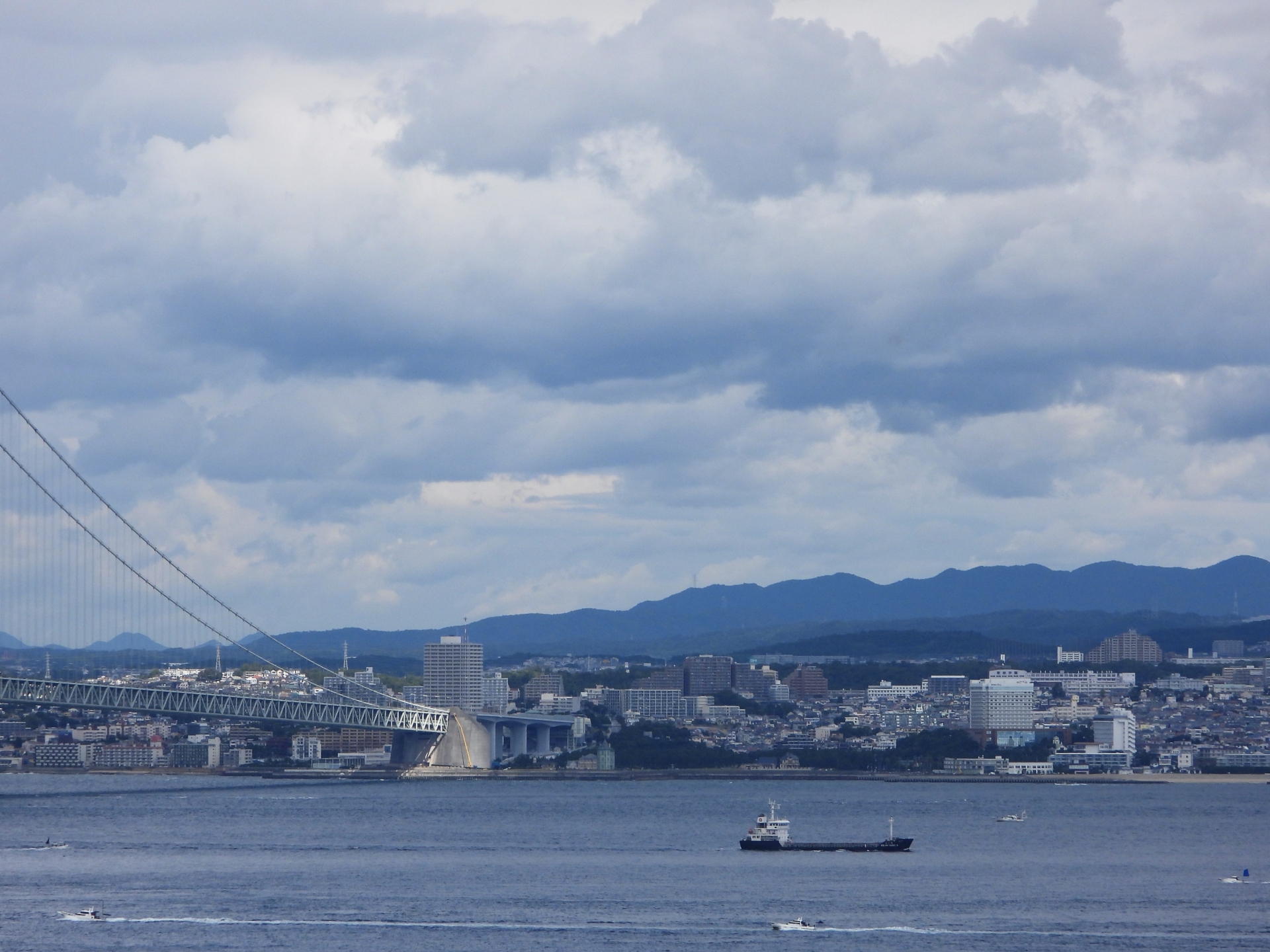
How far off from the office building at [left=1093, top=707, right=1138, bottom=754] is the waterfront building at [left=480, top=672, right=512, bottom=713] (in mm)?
44463

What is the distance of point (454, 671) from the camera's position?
148 meters

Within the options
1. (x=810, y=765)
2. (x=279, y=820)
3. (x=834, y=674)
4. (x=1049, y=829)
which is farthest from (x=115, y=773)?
(x=834, y=674)

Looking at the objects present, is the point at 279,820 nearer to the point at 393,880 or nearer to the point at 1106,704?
the point at 393,880

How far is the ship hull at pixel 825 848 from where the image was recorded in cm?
4619

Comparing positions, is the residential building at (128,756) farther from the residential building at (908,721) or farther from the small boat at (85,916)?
the small boat at (85,916)

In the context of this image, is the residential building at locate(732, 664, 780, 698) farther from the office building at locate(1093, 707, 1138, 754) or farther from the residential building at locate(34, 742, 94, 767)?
the residential building at locate(34, 742, 94, 767)

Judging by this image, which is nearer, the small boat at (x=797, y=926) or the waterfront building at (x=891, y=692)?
the small boat at (x=797, y=926)

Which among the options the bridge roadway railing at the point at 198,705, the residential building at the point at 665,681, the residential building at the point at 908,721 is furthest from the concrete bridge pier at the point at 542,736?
the residential building at the point at 665,681

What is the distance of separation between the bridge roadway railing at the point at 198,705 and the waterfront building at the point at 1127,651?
10300cm

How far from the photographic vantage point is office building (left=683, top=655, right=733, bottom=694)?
537ft

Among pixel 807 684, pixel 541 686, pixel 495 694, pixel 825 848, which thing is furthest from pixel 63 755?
pixel 807 684

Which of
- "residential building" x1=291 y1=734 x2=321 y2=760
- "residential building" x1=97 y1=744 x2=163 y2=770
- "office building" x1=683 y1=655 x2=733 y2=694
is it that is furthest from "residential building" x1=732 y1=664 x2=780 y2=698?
"residential building" x1=97 y1=744 x2=163 y2=770

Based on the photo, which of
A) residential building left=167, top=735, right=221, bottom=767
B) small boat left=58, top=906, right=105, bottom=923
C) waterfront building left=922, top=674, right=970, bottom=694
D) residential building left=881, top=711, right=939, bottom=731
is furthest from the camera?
waterfront building left=922, top=674, right=970, bottom=694

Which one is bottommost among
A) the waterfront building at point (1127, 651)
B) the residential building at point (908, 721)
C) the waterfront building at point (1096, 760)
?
the waterfront building at point (1096, 760)
